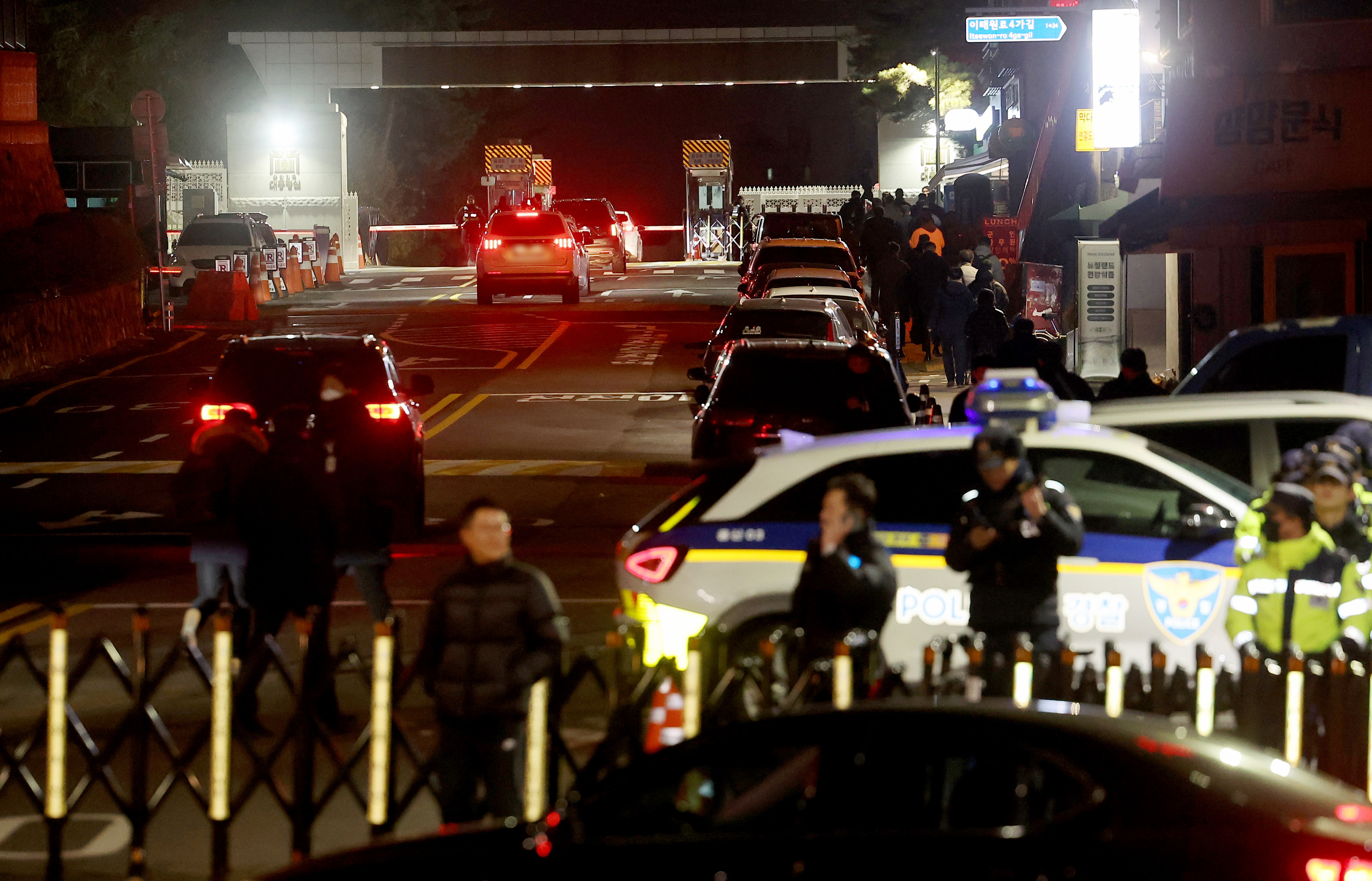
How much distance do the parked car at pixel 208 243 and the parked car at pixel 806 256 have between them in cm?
1345

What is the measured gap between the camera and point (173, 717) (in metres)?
9.35

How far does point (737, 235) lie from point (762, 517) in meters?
49.7

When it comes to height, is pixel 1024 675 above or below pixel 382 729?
above

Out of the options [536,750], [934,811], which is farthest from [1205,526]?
[934,811]

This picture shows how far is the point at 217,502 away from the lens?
31.2ft

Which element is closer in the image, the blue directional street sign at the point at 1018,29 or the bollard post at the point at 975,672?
the bollard post at the point at 975,672

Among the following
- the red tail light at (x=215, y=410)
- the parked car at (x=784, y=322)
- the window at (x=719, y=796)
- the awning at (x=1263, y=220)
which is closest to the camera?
the window at (x=719, y=796)

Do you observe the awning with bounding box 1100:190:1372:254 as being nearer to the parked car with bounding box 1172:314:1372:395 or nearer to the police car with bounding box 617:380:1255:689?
the parked car with bounding box 1172:314:1372:395

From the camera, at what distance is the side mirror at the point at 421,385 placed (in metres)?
15.0

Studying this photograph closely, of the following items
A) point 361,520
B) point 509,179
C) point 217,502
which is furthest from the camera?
point 509,179

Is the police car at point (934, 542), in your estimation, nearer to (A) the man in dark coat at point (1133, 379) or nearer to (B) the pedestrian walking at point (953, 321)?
(A) the man in dark coat at point (1133, 379)

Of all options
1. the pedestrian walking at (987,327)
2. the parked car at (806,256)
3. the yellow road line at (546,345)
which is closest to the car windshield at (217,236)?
the yellow road line at (546,345)

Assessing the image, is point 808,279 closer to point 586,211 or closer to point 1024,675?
point 1024,675

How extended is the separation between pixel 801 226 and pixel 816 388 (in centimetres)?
2420
